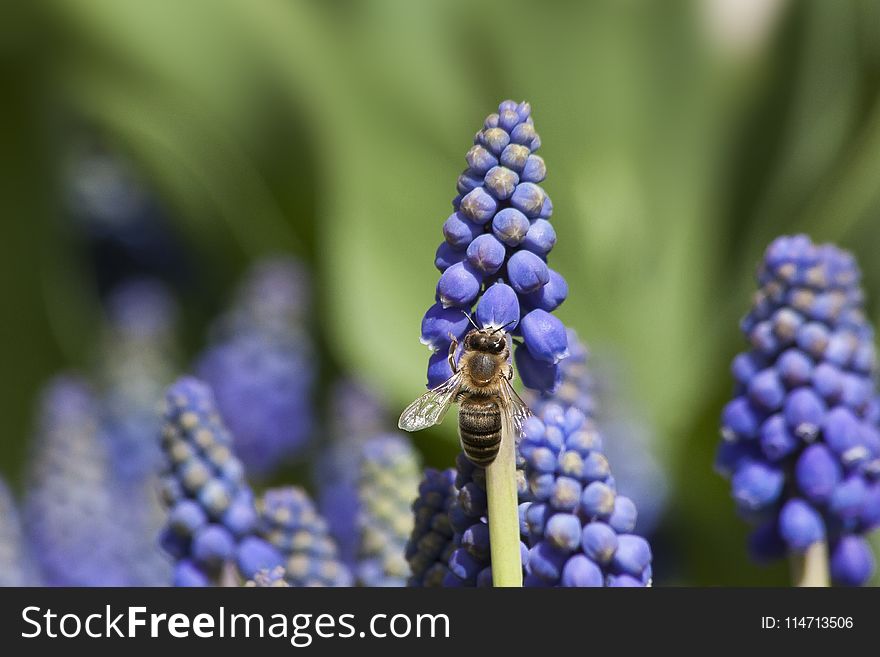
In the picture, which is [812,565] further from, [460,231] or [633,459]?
[633,459]

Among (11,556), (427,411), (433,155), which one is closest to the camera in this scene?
(427,411)

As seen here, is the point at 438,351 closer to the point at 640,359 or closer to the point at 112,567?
the point at 112,567

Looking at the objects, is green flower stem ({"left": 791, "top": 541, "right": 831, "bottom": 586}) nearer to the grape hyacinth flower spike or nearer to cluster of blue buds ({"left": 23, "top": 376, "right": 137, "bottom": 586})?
the grape hyacinth flower spike

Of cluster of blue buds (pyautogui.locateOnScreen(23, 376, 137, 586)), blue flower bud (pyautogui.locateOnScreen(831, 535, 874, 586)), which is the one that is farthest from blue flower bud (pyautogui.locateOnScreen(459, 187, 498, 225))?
cluster of blue buds (pyautogui.locateOnScreen(23, 376, 137, 586))

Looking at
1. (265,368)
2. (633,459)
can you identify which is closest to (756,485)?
(633,459)

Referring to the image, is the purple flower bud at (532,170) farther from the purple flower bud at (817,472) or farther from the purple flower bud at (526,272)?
the purple flower bud at (817,472)
